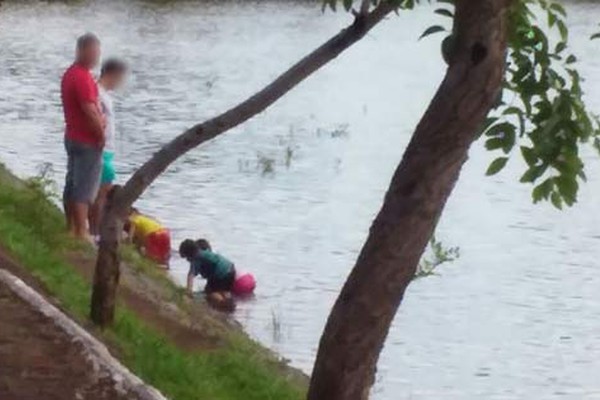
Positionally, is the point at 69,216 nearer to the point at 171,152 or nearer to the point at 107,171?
the point at 107,171

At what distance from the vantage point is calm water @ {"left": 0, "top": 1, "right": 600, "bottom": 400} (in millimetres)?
15414

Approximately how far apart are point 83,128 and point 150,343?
300 centimetres

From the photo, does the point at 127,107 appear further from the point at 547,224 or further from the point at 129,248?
the point at 129,248

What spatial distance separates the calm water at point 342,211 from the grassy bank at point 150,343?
5.99ft

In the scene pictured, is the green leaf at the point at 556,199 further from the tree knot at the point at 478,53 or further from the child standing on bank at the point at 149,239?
the child standing on bank at the point at 149,239

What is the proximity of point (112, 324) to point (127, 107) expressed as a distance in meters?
22.6

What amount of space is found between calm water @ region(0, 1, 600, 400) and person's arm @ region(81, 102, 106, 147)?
8.52 feet

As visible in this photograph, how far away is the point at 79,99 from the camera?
1310cm

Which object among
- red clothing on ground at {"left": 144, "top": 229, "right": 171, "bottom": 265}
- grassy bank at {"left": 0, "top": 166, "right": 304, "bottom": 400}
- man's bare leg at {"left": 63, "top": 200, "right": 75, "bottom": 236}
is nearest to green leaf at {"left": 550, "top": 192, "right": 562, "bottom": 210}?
grassy bank at {"left": 0, "top": 166, "right": 304, "bottom": 400}

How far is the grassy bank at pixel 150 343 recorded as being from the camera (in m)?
10.1

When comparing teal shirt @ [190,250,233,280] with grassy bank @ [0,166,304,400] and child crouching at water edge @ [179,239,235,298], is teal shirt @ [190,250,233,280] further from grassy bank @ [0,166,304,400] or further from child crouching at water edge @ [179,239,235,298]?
grassy bank @ [0,166,304,400]

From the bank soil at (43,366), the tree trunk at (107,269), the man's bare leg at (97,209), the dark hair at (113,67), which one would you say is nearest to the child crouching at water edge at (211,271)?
the man's bare leg at (97,209)

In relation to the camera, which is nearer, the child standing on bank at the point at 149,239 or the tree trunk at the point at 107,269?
the tree trunk at the point at 107,269

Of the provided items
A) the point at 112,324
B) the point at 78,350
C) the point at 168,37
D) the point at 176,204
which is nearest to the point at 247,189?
the point at 176,204
